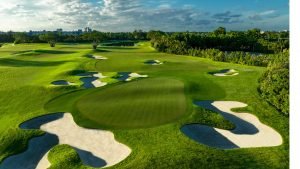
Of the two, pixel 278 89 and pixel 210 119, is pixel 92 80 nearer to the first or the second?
pixel 210 119

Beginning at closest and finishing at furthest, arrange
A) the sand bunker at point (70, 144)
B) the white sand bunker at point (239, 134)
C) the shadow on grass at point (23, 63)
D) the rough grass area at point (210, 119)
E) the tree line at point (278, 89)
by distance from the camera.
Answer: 1. the sand bunker at point (70, 144)
2. the white sand bunker at point (239, 134)
3. the rough grass area at point (210, 119)
4. the tree line at point (278, 89)
5. the shadow on grass at point (23, 63)

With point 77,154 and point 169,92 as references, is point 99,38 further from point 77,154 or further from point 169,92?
point 77,154

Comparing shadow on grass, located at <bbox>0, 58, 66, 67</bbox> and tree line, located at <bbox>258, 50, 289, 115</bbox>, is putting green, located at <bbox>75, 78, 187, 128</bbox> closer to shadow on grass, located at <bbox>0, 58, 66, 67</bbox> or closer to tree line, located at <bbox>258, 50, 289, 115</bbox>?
tree line, located at <bbox>258, 50, 289, 115</bbox>

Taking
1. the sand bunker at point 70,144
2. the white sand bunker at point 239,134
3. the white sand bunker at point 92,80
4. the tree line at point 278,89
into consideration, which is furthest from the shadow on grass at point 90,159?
the white sand bunker at point 92,80

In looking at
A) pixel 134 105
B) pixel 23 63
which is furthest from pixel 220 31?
pixel 134 105

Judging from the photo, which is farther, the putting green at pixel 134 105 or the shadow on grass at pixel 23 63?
the shadow on grass at pixel 23 63

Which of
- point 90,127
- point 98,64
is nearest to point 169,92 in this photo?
point 90,127

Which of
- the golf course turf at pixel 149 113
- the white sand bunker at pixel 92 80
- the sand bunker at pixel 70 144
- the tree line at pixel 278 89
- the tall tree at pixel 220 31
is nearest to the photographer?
the golf course turf at pixel 149 113

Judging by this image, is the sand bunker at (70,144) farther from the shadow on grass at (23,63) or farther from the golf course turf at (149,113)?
the shadow on grass at (23,63)
